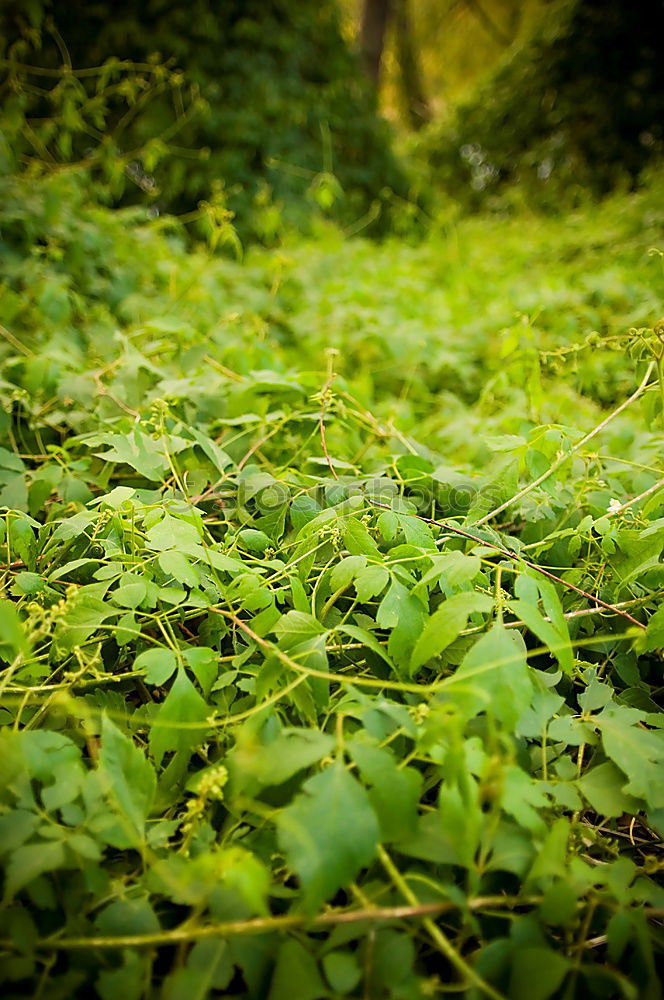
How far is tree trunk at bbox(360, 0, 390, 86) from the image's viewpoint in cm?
921

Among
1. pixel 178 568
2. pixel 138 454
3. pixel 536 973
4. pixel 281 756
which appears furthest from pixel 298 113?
pixel 536 973

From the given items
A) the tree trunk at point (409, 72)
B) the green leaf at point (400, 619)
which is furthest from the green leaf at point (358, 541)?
the tree trunk at point (409, 72)

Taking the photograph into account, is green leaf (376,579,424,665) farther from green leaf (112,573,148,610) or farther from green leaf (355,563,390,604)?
green leaf (112,573,148,610)

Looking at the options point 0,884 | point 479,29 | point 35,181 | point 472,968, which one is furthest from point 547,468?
point 479,29

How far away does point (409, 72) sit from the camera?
504 inches

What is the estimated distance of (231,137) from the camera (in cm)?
534

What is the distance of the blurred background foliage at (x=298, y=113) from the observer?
4.24m

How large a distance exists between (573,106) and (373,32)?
329 centimetres

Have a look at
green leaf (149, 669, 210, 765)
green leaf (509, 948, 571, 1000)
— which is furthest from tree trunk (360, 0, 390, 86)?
green leaf (509, 948, 571, 1000)

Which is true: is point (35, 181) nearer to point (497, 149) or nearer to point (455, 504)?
point (455, 504)

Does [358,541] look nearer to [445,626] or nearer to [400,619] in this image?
[400,619]

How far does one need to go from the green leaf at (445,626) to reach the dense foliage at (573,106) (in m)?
8.06

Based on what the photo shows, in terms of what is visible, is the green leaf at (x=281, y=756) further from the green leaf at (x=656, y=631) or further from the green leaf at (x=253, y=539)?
the green leaf at (x=656, y=631)

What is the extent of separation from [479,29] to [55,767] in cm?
1664
